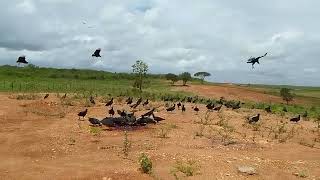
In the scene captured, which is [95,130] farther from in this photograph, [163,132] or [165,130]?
[165,130]

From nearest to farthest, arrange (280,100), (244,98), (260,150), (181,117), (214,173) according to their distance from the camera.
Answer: (214,173) → (260,150) → (181,117) → (244,98) → (280,100)

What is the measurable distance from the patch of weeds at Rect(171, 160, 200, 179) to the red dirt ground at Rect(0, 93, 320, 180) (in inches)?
4.4

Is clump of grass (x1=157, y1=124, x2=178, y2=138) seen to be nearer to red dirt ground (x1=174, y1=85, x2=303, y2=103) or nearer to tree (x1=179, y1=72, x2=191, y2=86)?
red dirt ground (x1=174, y1=85, x2=303, y2=103)

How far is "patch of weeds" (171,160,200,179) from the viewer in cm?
1255

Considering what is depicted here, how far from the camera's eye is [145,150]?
14930 millimetres

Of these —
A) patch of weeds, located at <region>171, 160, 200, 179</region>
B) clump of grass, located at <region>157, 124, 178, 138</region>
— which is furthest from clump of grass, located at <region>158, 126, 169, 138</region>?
patch of weeds, located at <region>171, 160, 200, 179</region>

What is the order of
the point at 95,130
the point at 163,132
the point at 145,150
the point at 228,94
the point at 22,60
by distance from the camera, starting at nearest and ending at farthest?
the point at 145,150 → the point at 22,60 → the point at 95,130 → the point at 163,132 → the point at 228,94

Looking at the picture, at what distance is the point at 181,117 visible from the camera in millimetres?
23703

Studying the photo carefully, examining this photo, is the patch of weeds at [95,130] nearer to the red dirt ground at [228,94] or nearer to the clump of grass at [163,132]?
the clump of grass at [163,132]

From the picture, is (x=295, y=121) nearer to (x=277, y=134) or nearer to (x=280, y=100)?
(x=277, y=134)

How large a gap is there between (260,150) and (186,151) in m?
2.82

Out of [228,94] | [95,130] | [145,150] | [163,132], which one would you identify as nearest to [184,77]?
[228,94]

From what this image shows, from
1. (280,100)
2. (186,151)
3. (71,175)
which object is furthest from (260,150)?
(280,100)

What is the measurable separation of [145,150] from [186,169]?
2.46 metres
